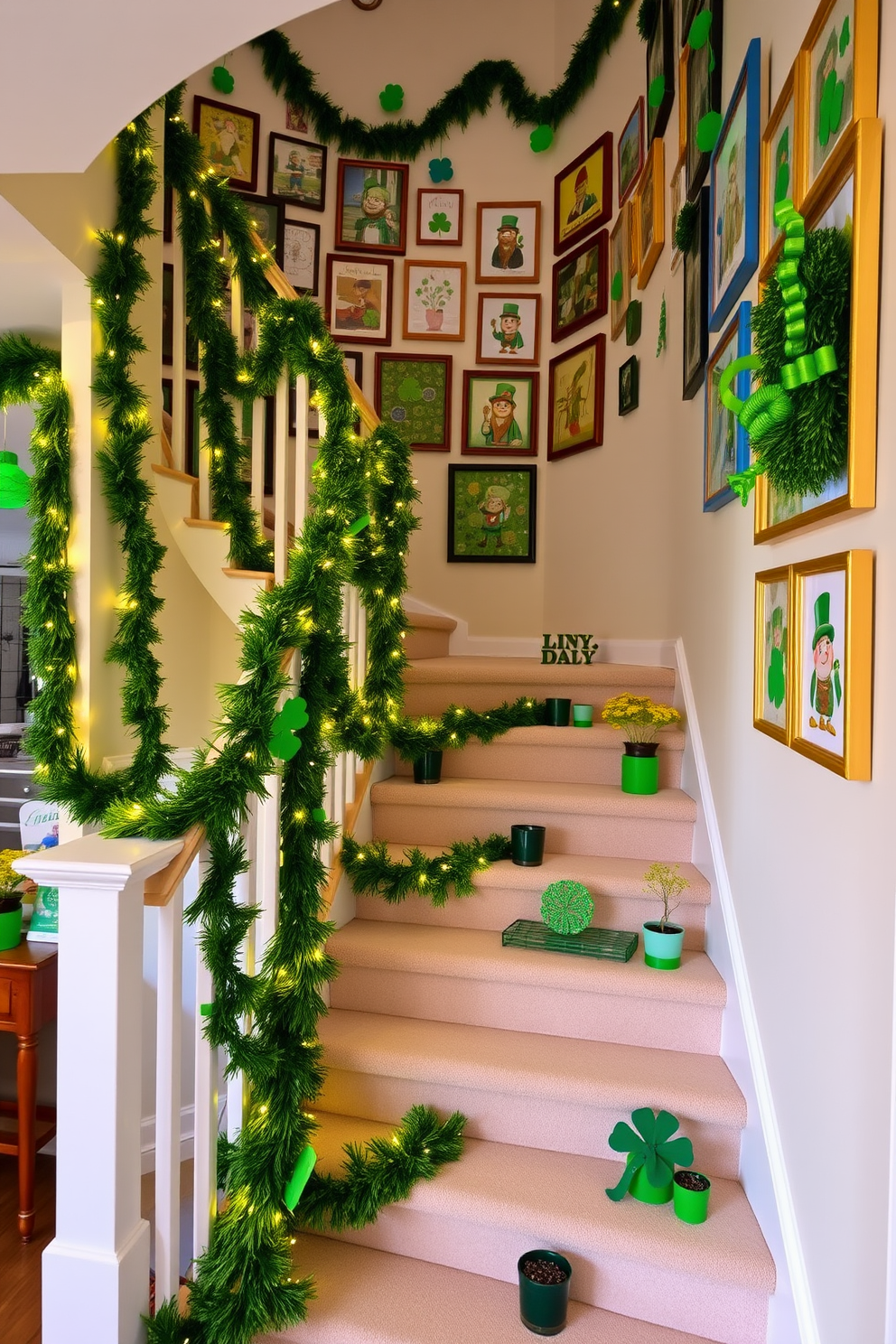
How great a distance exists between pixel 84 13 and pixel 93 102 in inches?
9.5

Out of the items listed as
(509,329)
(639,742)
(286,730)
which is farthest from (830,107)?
(509,329)

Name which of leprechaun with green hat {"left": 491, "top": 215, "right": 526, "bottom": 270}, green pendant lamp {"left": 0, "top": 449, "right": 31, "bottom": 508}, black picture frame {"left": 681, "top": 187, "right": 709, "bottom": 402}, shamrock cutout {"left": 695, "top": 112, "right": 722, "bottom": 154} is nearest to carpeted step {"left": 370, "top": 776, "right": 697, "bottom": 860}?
black picture frame {"left": 681, "top": 187, "right": 709, "bottom": 402}

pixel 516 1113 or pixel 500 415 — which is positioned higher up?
pixel 500 415

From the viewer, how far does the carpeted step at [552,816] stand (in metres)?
2.38

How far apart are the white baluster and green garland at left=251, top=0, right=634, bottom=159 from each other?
407 cm

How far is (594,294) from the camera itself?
3.88 metres

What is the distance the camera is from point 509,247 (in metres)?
4.27

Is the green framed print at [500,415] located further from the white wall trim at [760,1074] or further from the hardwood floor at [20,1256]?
the hardwood floor at [20,1256]

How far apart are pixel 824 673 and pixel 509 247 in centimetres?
368

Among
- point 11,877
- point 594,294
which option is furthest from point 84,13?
point 594,294

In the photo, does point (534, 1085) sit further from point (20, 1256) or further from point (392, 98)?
point (392, 98)

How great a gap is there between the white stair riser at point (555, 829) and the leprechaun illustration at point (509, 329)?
2601mm

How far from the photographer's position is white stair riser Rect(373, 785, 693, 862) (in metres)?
2.38

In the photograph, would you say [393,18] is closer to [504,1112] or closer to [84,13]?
[84,13]
